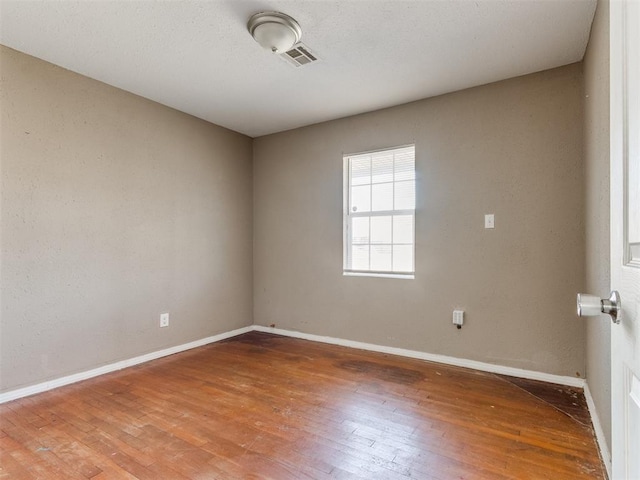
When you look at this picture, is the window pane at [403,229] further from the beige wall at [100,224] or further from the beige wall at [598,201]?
the beige wall at [100,224]

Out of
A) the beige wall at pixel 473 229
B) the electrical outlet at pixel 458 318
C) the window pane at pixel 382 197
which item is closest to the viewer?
the beige wall at pixel 473 229

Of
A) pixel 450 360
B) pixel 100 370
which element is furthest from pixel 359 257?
pixel 100 370

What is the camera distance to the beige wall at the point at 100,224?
2400 millimetres

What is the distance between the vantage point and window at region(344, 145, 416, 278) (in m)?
3.35

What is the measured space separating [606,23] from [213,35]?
221 centimetres

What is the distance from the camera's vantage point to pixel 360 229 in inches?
143

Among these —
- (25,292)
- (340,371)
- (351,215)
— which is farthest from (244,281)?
(25,292)

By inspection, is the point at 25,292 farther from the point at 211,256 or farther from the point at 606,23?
the point at 606,23

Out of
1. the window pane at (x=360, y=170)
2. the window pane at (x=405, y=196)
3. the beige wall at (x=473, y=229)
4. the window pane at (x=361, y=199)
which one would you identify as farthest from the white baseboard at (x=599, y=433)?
the window pane at (x=360, y=170)

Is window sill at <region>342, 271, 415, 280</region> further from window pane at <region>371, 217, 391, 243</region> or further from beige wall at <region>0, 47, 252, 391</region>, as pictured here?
beige wall at <region>0, 47, 252, 391</region>

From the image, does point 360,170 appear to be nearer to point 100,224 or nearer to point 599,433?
point 100,224

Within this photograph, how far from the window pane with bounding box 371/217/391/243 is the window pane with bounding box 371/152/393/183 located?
0.41 m

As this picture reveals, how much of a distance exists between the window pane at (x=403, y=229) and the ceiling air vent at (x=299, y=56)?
1652 millimetres

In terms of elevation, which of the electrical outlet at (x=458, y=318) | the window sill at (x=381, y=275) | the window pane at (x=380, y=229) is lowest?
the electrical outlet at (x=458, y=318)
